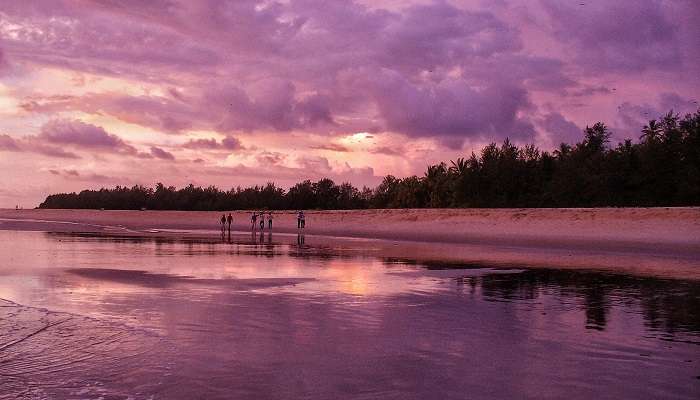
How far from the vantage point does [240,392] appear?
6988 millimetres

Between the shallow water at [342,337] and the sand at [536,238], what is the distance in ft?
28.9

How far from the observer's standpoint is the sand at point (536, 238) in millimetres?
26922

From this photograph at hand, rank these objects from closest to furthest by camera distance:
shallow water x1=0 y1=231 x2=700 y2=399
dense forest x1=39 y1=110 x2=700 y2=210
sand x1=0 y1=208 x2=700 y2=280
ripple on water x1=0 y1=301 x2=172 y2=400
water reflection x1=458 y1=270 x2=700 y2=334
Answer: ripple on water x1=0 y1=301 x2=172 y2=400 < shallow water x1=0 y1=231 x2=700 y2=399 < water reflection x1=458 y1=270 x2=700 y2=334 < sand x1=0 y1=208 x2=700 y2=280 < dense forest x1=39 y1=110 x2=700 y2=210

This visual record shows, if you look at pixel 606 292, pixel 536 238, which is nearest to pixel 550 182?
pixel 536 238

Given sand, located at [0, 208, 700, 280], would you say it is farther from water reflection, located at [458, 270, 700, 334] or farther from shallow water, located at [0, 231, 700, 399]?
shallow water, located at [0, 231, 700, 399]

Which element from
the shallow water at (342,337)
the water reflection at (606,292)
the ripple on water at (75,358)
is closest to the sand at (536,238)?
the water reflection at (606,292)

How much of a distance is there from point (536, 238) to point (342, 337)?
3569 cm

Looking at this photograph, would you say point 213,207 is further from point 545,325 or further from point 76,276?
point 545,325

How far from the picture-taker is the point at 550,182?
75375mm

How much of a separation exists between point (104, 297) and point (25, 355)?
5473mm

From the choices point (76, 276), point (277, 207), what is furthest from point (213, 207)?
point (76, 276)

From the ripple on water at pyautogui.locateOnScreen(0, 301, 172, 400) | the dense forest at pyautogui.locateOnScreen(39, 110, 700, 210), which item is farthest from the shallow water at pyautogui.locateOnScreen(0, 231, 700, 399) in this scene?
the dense forest at pyautogui.locateOnScreen(39, 110, 700, 210)

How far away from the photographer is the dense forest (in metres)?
64.2

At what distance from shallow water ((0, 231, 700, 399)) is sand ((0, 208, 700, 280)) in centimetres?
879
